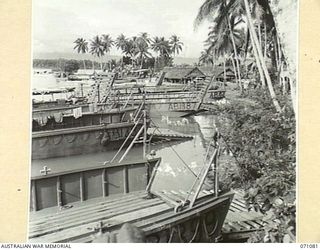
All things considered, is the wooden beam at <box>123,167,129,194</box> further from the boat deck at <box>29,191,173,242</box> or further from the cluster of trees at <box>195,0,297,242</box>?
the cluster of trees at <box>195,0,297,242</box>

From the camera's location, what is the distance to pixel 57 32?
112 centimetres

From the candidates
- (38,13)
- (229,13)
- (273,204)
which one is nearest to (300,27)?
(229,13)

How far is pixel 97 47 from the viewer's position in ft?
3.74

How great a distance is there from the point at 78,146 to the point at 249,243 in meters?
0.53

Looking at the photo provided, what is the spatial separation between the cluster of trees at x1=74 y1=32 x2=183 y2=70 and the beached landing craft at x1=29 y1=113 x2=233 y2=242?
0.20 metres

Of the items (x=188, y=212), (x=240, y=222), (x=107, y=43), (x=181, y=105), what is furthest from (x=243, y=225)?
(x=107, y=43)

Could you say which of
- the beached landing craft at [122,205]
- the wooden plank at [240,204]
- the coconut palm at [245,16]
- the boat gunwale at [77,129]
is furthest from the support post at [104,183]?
the coconut palm at [245,16]

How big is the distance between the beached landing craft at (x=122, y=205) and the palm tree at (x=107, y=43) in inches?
9.0

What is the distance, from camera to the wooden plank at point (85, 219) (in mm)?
1101

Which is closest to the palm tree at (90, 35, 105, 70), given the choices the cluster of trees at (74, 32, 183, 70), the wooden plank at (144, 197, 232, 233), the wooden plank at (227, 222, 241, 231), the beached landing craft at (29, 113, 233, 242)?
the cluster of trees at (74, 32, 183, 70)

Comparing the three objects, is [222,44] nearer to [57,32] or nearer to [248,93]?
[248,93]

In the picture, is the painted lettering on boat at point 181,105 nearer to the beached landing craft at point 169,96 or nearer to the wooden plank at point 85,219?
the beached landing craft at point 169,96

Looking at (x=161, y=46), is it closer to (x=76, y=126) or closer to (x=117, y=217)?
(x=76, y=126)

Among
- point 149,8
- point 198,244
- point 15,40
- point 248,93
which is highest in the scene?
point 149,8
